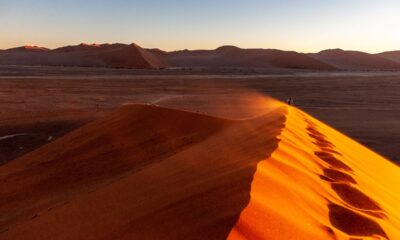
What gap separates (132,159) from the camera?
228 inches

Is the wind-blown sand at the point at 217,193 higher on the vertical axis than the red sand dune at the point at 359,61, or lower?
higher

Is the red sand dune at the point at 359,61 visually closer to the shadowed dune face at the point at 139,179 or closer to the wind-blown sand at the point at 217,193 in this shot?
the shadowed dune face at the point at 139,179

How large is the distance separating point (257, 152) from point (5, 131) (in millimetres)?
7399

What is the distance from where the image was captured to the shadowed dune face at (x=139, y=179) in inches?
94.2

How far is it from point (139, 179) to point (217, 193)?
1.31m

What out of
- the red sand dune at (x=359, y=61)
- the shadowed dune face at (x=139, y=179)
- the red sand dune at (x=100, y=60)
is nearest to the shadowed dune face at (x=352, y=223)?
the shadowed dune face at (x=139, y=179)

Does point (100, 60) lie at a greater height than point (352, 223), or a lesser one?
lesser

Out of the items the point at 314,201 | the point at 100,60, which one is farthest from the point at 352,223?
the point at 100,60

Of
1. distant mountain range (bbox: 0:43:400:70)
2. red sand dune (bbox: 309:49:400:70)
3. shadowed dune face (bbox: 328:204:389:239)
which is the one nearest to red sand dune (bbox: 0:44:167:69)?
distant mountain range (bbox: 0:43:400:70)

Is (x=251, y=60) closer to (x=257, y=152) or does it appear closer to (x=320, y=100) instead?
(x=320, y=100)

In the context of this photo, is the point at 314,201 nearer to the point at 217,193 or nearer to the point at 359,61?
the point at 217,193

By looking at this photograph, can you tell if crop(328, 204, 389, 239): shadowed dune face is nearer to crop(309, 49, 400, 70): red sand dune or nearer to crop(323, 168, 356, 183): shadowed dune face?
crop(323, 168, 356, 183): shadowed dune face

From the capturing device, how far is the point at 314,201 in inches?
111

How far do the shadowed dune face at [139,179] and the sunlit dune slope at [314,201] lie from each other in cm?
10
